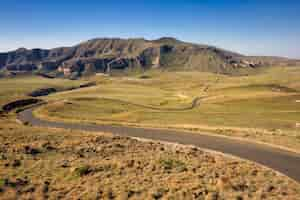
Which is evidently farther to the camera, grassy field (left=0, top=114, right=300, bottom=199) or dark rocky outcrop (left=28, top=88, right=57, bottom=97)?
dark rocky outcrop (left=28, top=88, right=57, bottom=97)

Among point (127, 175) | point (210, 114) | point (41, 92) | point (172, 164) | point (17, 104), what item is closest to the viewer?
point (127, 175)

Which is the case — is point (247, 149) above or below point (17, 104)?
above

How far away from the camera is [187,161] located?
628 inches

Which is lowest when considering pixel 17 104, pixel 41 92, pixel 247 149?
pixel 41 92

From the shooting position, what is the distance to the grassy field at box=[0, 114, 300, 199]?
10531mm

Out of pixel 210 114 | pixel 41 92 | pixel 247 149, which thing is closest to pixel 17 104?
pixel 210 114

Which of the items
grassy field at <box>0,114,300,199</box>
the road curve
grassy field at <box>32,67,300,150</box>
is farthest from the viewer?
grassy field at <box>32,67,300,150</box>

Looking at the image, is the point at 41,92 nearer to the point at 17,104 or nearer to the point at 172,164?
the point at 17,104

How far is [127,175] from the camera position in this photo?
1286 cm

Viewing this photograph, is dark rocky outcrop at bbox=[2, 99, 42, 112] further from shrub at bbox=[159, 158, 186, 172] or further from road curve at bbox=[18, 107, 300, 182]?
shrub at bbox=[159, 158, 186, 172]

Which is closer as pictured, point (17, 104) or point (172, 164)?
point (172, 164)

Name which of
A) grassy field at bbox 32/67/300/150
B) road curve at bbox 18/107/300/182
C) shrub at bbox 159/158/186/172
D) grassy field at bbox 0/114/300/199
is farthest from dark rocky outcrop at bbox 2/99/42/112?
shrub at bbox 159/158/186/172

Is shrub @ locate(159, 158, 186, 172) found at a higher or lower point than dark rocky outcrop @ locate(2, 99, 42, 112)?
higher

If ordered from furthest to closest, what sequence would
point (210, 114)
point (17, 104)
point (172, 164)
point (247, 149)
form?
point (17, 104), point (210, 114), point (247, 149), point (172, 164)
